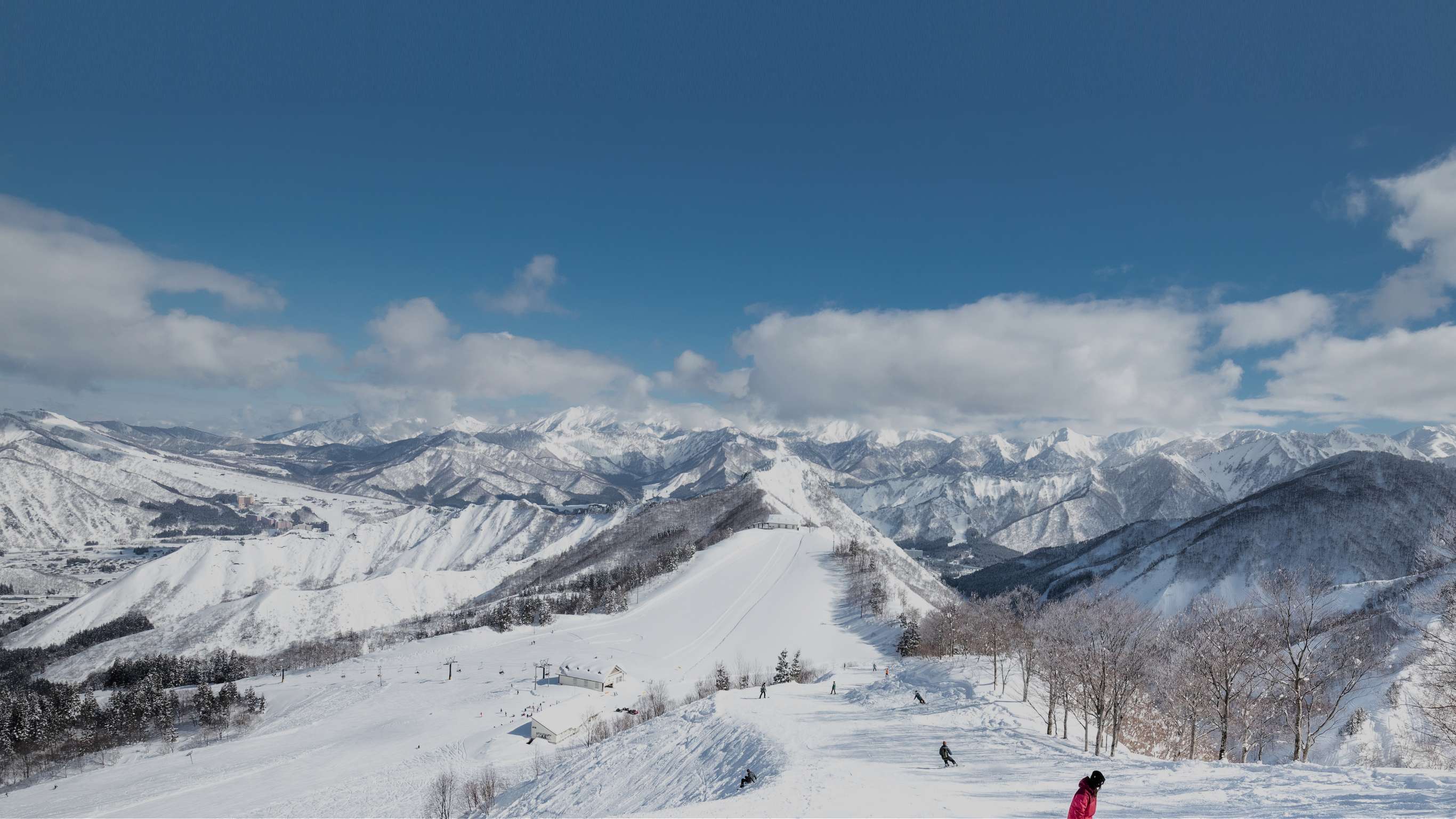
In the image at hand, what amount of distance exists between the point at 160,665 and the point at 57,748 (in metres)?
55.4

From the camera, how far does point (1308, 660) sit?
121 feet

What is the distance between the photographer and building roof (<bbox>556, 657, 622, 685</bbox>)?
313ft

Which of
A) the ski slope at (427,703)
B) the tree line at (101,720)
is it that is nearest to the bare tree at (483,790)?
the ski slope at (427,703)

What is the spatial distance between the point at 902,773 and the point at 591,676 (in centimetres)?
7351

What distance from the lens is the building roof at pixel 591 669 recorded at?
95500 millimetres

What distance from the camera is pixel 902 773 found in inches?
1288

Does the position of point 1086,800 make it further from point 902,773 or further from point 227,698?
point 227,698

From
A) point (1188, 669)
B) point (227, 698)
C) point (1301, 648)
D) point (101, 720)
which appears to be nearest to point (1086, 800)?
point (1301, 648)

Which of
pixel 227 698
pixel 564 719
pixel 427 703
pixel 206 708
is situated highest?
pixel 564 719

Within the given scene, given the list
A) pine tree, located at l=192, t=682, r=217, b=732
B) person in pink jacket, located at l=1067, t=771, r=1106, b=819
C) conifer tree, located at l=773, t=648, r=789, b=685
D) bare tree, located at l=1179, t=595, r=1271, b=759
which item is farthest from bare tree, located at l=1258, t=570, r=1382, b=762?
pine tree, located at l=192, t=682, r=217, b=732

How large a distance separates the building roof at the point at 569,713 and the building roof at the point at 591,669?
8.98 m

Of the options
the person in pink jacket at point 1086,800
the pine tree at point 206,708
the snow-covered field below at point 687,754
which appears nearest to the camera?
the person in pink jacket at point 1086,800

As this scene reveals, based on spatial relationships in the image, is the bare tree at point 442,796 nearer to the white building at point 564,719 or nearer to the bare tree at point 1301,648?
the white building at point 564,719

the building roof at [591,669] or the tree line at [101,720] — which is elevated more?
the building roof at [591,669]
